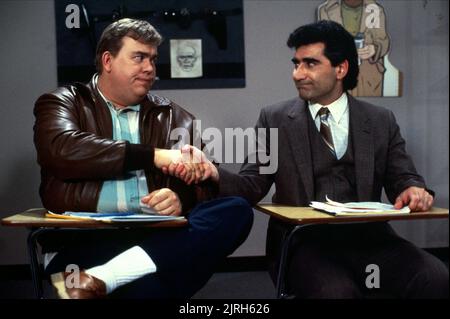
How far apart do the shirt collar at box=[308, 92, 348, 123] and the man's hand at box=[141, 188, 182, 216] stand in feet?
1.96

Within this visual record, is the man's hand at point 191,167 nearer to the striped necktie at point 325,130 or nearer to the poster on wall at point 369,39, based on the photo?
the striped necktie at point 325,130

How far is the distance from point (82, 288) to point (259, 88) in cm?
114

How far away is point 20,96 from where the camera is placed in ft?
5.72

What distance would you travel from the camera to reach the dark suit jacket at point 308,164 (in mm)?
1749

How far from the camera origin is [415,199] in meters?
1.55

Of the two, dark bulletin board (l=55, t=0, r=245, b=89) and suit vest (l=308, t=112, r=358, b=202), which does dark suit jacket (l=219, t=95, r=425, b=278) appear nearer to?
suit vest (l=308, t=112, r=358, b=202)

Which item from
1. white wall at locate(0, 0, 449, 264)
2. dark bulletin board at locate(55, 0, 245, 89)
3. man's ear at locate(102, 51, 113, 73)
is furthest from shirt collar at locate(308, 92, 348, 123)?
man's ear at locate(102, 51, 113, 73)

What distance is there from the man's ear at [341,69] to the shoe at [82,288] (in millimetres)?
1109

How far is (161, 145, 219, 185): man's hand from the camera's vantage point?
5.17 ft

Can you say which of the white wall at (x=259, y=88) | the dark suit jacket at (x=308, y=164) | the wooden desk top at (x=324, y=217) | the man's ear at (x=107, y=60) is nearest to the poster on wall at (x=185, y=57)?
the white wall at (x=259, y=88)

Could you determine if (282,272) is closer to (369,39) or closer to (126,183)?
(126,183)

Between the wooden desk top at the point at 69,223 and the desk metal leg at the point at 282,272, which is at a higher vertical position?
the wooden desk top at the point at 69,223
